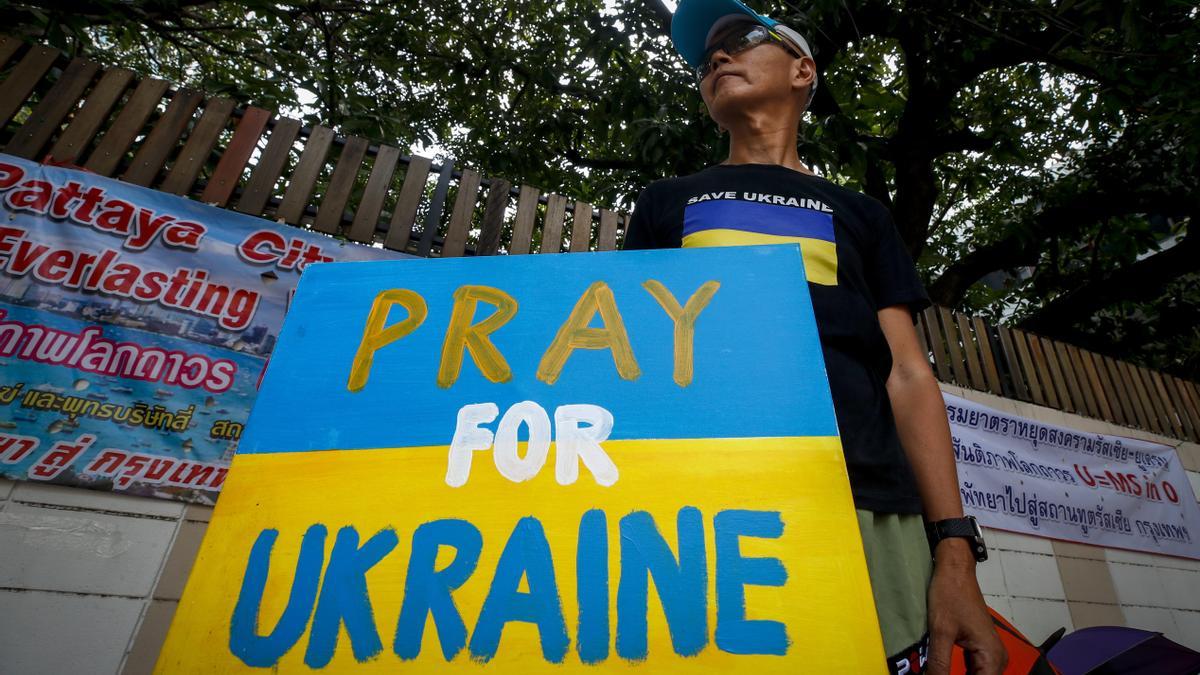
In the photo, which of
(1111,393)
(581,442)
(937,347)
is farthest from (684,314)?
(1111,393)

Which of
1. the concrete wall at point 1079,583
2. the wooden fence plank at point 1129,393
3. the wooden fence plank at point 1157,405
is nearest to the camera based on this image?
the concrete wall at point 1079,583

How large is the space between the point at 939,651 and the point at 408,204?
253 centimetres

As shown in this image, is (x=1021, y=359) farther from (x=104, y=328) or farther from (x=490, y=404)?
(x=104, y=328)

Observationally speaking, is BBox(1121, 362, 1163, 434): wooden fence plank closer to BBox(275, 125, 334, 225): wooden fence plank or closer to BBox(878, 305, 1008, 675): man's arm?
BBox(878, 305, 1008, 675): man's arm

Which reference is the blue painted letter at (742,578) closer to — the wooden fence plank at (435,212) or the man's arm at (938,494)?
the man's arm at (938,494)

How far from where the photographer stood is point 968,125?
5770 mm

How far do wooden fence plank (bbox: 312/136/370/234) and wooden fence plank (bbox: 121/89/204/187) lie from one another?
62 cm

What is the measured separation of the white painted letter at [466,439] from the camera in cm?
71

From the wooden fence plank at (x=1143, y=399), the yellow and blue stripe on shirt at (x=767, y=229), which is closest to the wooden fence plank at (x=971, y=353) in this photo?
the wooden fence plank at (x=1143, y=399)

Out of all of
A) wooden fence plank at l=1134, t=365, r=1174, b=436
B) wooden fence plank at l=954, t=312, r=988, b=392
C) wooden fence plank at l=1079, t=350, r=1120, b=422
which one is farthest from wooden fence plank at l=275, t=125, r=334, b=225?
wooden fence plank at l=1134, t=365, r=1174, b=436

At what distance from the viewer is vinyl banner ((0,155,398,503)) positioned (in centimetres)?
192

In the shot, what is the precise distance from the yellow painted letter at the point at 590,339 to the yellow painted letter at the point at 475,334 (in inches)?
2.5

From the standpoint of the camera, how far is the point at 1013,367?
3980mm

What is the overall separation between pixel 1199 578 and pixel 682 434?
5405 millimetres
